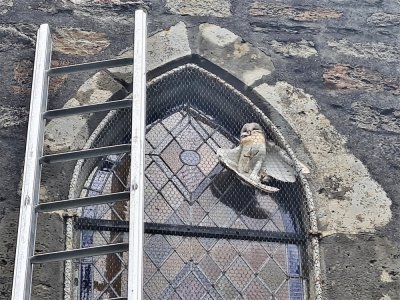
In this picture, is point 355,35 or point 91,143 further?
point 355,35

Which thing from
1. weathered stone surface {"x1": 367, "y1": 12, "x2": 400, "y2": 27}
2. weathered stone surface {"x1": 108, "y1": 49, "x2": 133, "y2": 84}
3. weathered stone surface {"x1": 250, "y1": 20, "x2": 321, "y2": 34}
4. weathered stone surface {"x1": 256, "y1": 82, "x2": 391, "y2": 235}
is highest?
weathered stone surface {"x1": 367, "y1": 12, "x2": 400, "y2": 27}

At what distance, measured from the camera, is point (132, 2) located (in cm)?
534

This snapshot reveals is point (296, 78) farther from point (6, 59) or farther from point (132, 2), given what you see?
point (6, 59)

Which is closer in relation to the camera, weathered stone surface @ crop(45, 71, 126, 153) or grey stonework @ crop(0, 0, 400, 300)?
grey stonework @ crop(0, 0, 400, 300)

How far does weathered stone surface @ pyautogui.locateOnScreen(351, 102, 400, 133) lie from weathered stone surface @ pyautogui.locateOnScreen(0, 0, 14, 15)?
89.8 inches

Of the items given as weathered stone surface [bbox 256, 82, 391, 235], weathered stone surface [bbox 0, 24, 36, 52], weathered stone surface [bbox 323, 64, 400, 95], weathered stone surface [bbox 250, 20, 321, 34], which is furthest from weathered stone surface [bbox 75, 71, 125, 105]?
weathered stone surface [bbox 323, 64, 400, 95]

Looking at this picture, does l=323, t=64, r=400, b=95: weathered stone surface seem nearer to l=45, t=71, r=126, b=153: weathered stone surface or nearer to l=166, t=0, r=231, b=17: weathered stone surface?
l=166, t=0, r=231, b=17: weathered stone surface

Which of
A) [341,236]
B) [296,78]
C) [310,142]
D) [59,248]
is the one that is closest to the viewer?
[59,248]

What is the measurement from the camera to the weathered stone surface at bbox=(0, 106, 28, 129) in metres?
4.51

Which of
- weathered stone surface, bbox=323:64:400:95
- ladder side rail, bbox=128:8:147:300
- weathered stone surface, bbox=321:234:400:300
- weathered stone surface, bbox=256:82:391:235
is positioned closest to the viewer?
ladder side rail, bbox=128:8:147:300

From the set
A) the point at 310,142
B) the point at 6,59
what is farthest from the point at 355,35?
the point at 6,59

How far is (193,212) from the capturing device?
4.58m

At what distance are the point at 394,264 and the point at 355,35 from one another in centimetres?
179

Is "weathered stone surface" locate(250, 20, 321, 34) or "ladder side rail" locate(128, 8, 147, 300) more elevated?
"weathered stone surface" locate(250, 20, 321, 34)
